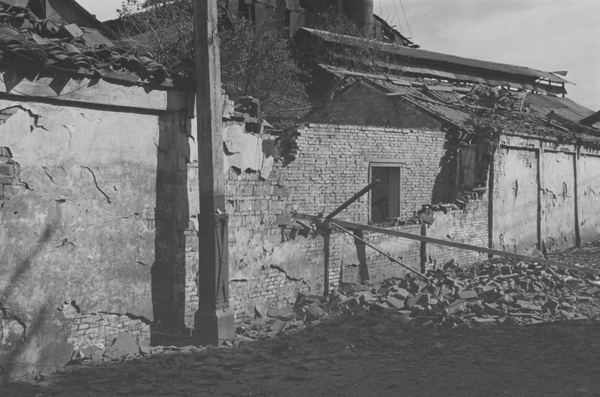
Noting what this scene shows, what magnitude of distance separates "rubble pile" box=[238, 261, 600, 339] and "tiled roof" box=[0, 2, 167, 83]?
3523mm

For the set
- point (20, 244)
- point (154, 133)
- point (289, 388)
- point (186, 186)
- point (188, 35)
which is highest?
point (188, 35)

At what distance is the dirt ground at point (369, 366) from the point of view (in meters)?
6.48

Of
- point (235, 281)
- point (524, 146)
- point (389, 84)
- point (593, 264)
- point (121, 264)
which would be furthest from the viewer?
point (389, 84)

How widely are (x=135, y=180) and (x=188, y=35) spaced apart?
1198 centimetres

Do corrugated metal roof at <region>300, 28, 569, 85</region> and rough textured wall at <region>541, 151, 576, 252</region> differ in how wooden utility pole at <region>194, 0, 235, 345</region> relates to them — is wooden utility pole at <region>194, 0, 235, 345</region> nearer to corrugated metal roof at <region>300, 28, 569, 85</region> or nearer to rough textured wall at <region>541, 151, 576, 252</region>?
rough textured wall at <region>541, 151, 576, 252</region>

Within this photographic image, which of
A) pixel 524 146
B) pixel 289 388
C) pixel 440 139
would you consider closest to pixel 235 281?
pixel 289 388

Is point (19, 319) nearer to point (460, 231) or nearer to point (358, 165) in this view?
point (358, 165)

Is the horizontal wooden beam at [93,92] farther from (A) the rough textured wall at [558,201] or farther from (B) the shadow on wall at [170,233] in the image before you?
(A) the rough textured wall at [558,201]

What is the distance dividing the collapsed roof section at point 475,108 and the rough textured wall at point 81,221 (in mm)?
9443

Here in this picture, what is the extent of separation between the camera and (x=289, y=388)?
6602 mm

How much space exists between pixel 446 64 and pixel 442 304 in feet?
83.5

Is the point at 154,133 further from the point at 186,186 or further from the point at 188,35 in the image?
the point at 188,35

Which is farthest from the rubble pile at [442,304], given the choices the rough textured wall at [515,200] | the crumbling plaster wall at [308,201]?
the rough textured wall at [515,200]

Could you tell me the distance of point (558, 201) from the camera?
18703 millimetres
